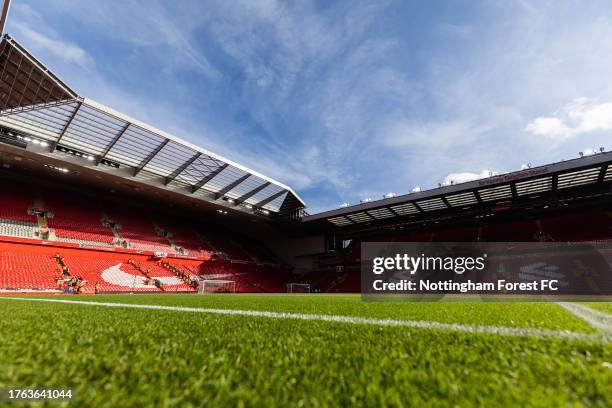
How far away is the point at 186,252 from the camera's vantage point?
2688 centimetres

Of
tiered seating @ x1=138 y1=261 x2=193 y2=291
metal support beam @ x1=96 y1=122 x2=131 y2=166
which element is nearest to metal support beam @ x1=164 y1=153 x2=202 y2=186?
metal support beam @ x1=96 y1=122 x2=131 y2=166

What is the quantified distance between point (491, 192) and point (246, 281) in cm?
2377

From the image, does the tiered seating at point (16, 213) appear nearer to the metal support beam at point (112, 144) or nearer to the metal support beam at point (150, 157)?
the metal support beam at point (112, 144)

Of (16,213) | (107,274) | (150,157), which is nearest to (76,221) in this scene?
(16,213)

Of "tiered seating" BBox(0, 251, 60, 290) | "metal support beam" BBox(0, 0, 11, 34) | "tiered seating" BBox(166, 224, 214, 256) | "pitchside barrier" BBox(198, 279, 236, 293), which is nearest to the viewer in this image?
"metal support beam" BBox(0, 0, 11, 34)

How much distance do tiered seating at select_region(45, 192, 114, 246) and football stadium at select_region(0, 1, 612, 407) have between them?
165mm

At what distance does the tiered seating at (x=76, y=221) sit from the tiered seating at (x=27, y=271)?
2.42 metres

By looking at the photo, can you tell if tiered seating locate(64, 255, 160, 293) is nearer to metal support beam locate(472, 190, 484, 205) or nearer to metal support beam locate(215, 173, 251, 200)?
metal support beam locate(215, 173, 251, 200)

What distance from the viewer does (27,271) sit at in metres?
15.9

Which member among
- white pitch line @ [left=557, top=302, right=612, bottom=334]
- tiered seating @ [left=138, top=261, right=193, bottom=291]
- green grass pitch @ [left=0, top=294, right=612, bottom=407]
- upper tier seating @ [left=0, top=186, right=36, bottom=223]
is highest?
upper tier seating @ [left=0, top=186, right=36, bottom=223]

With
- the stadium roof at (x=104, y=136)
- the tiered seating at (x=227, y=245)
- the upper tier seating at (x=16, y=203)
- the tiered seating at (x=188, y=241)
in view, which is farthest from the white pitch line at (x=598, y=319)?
the tiered seating at (x=227, y=245)

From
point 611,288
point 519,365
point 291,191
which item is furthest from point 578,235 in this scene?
point 519,365

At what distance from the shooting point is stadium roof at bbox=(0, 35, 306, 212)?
12.4m

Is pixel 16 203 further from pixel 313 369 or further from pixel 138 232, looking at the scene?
pixel 313 369
